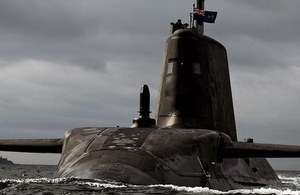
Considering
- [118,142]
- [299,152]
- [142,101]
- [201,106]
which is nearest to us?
[118,142]

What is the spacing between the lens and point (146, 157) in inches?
613

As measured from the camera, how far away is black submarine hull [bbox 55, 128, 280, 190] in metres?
14.9

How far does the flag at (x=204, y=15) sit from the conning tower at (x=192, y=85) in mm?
3210

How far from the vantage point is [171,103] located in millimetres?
22672

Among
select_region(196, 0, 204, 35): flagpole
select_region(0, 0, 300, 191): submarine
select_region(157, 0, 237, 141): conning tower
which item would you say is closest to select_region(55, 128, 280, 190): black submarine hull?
select_region(0, 0, 300, 191): submarine

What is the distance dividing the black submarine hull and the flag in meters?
9.81

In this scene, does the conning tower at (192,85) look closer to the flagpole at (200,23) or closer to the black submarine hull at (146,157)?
the flagpole at (200,23)

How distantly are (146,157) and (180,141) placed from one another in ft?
5.77

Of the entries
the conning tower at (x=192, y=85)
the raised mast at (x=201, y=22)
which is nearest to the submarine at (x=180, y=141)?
the conning tower at (x=192, y=85)

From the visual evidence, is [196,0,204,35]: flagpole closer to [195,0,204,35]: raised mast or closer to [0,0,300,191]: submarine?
[195,0,204,35]: raised mast

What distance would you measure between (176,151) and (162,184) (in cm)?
168

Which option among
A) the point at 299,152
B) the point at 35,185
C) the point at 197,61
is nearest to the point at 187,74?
the point at 197,61

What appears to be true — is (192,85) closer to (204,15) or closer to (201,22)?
(201,22)

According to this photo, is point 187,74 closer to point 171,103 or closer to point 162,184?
point 171,103
